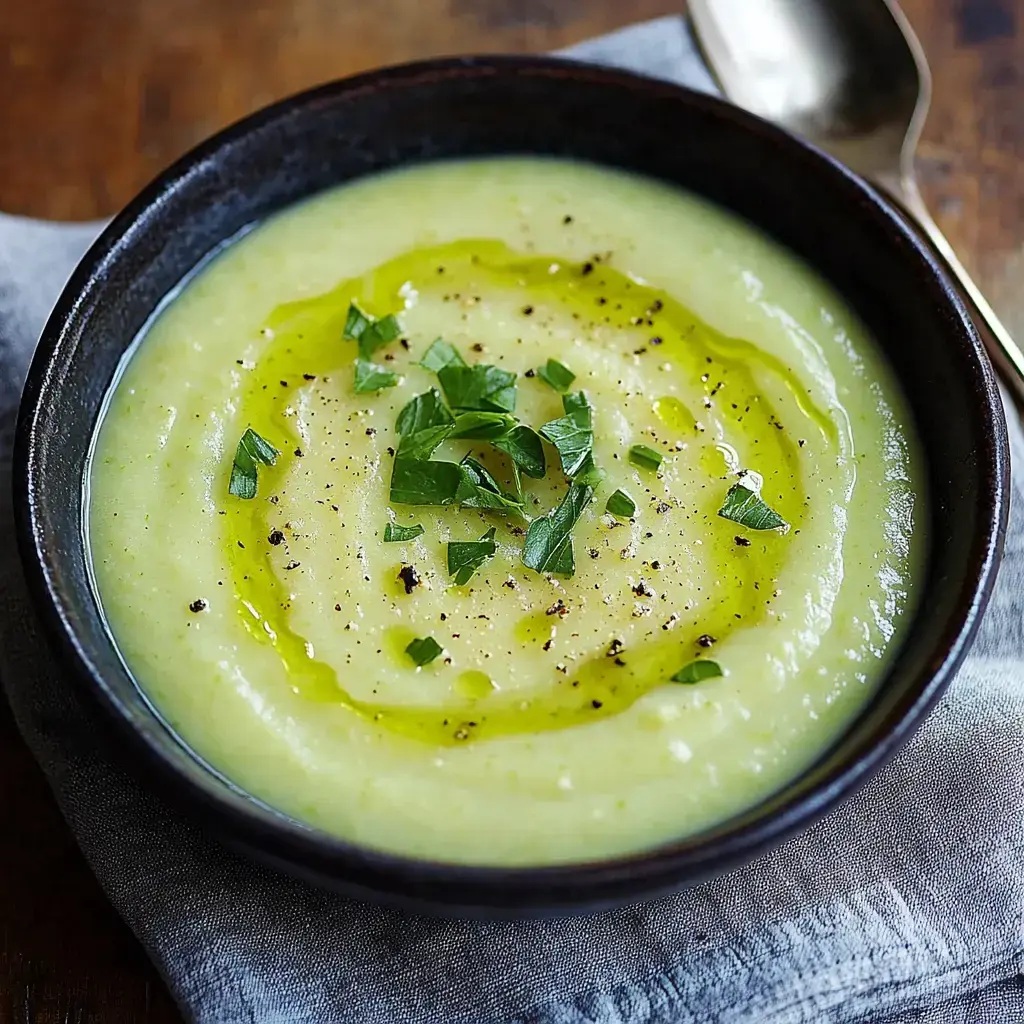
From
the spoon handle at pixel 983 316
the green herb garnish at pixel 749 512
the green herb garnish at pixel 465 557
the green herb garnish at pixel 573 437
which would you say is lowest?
the green herb garnish at pixel 465 557

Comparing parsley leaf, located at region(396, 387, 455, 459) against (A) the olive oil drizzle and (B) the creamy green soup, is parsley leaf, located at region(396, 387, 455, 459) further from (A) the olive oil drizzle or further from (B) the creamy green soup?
(A) the olive oil drizzle

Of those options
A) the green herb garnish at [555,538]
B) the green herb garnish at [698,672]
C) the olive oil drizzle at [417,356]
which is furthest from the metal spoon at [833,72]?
the green herb garnish at [698,672]

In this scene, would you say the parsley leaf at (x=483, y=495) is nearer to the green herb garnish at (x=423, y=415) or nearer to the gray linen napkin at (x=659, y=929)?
the green herb garnish at (x=423, y=415)

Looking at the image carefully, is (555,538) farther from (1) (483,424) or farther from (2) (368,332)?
(2) (368,332)

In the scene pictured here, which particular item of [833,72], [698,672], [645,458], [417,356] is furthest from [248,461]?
[833,72]

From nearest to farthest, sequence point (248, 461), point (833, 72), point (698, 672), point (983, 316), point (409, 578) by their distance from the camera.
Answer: point (698, 672), point (409, 578), point (248, 461), point (983, 316), point (833, 72)

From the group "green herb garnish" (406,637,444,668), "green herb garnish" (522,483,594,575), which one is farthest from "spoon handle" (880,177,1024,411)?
"green herb garnish" (406,637,444,668)

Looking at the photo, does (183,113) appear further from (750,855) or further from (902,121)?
(750,855)

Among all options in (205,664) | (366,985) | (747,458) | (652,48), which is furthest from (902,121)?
(366,985)
